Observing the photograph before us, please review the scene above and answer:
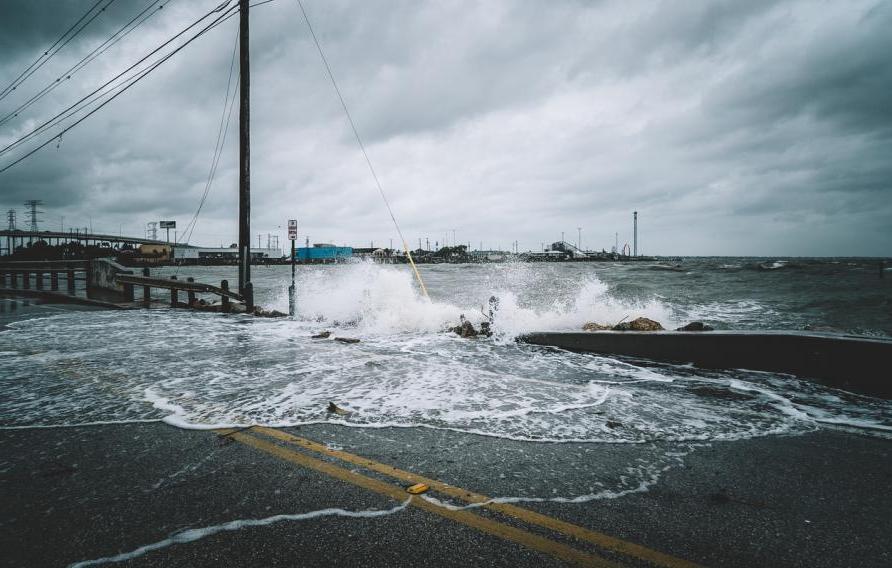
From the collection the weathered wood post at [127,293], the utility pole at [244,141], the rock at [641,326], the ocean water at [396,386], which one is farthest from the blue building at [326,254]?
the rock at [641,326]

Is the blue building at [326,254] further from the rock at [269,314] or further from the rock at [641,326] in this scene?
the rock at [641,326]

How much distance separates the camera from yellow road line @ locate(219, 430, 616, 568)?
2111 mm

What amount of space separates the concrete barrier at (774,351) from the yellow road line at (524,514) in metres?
5.24

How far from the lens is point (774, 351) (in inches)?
241

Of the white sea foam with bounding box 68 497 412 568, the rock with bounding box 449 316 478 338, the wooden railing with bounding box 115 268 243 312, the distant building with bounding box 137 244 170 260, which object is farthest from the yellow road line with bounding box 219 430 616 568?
the distant building with bounding box 137 244 170 260

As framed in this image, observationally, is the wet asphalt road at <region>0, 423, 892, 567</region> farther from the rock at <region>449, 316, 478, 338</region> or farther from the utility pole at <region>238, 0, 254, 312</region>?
the utility pole at <region>238, 0, 254, 312</region>

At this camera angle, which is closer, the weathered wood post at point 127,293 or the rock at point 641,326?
the rock at point 641,326

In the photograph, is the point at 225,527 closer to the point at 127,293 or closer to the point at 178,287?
the point at 178,287

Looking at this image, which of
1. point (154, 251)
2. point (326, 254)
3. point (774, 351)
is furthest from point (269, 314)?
point (326, 254)

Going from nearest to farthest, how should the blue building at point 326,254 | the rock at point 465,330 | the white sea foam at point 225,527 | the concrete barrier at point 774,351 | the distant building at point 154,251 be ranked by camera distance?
the white sea foam at point 225,527 < the concrete barrier at point 774,351 < the rock at point 465,330 < the distant building at point 154,251 < the blue building at point 326,254

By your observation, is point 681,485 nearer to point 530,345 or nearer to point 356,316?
point 530,345

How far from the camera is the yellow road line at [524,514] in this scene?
2096 millimetres

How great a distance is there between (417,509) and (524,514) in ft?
2.18

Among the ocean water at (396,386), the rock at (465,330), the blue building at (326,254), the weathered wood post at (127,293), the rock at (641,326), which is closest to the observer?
the ocean water at (396,386)
